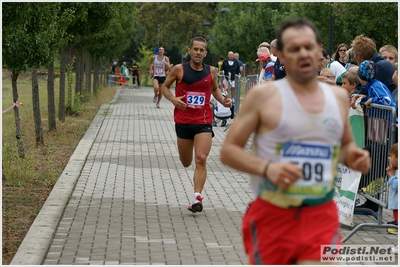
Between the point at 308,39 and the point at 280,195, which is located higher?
the point at 308,39

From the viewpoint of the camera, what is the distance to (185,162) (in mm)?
10156

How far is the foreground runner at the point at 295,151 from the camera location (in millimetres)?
4352

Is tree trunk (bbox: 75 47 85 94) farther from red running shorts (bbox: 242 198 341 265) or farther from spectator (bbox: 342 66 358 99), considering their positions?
red running shorts (bbox: 242 198 341 265)

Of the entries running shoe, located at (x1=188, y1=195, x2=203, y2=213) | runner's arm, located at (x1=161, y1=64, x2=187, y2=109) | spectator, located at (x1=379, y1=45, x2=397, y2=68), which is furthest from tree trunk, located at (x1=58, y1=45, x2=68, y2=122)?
running shoe, located at (x1=188, y1=195, x2=203, y2=213)

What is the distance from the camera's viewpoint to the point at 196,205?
9.50m

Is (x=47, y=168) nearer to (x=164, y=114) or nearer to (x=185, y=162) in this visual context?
(x=185, y=162)

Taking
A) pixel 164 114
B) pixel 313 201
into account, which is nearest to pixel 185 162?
pixel 313 201

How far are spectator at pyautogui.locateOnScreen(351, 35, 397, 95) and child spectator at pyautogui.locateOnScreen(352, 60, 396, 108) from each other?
19 cm

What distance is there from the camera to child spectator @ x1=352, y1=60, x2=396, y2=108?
29.6 ft

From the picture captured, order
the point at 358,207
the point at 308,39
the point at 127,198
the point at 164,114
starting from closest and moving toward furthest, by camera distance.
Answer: the point at 308,39 < the point at 358,207 < the point at 127,198 < the point at 164,114

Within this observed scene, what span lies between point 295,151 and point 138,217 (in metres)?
5.20

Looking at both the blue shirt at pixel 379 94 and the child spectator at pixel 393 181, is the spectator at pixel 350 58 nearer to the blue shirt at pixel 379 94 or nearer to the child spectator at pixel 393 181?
the blue shirt at pixel 379 94

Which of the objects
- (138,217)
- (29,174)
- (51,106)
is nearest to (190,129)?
(138,217)

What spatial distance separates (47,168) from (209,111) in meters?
4.54
